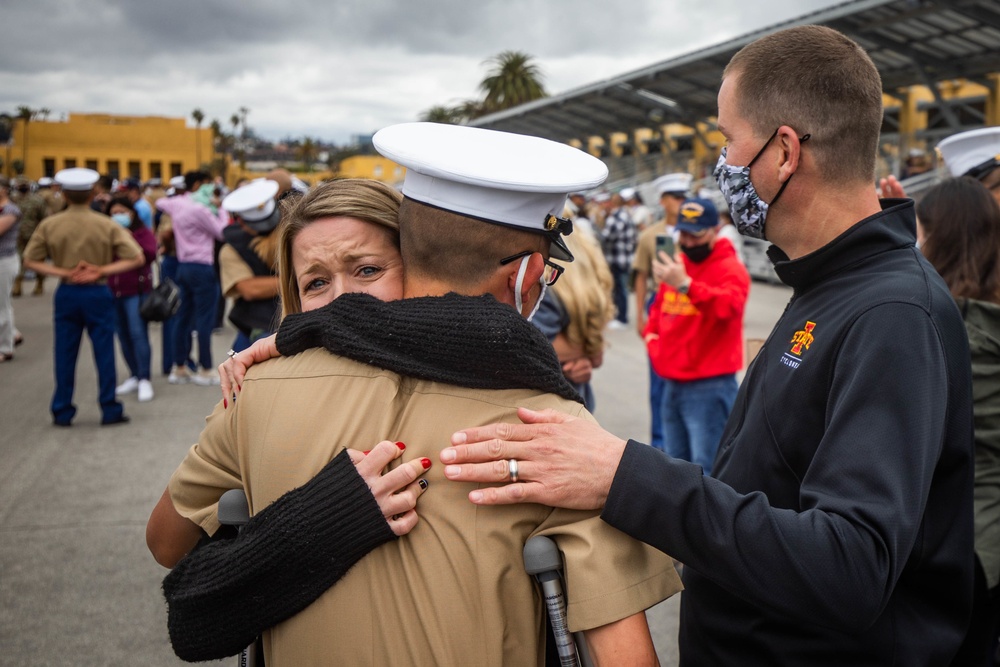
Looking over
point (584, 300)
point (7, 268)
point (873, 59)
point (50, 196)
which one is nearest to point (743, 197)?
point (584, 300)

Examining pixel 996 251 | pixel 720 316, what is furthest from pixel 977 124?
pixel 996 251

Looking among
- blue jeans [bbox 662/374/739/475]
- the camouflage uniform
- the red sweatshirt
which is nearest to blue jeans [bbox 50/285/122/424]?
the red sweatshirt

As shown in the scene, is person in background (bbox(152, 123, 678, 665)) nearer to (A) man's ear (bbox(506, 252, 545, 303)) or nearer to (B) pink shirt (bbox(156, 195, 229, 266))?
(A) man's ear (bbox(506, 252, 545, 303))

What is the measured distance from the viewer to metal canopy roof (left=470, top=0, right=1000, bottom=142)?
54.0 ft

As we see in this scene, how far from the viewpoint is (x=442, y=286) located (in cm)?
161

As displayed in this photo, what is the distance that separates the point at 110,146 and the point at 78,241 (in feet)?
190

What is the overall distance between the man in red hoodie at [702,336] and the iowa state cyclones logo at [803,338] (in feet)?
10.4

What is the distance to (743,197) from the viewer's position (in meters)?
2.00

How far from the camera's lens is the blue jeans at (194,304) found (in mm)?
9578

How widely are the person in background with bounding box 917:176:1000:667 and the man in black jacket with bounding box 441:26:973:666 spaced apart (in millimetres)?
879

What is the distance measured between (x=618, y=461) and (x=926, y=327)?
642mm

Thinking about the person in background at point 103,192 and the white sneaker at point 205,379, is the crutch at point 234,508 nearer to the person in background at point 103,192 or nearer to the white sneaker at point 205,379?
the white sneaker at point 205,379

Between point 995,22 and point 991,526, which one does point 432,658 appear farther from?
point 995,22

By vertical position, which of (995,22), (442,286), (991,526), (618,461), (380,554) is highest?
(995,22)
